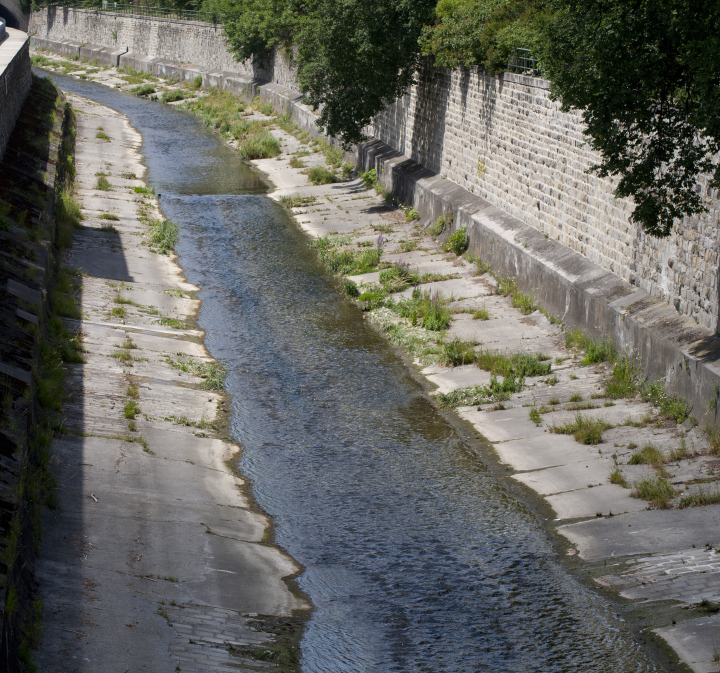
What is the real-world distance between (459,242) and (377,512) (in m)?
10.6

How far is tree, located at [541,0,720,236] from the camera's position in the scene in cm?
1002

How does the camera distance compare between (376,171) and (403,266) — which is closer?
(403,266)

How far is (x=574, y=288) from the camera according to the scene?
1510cm

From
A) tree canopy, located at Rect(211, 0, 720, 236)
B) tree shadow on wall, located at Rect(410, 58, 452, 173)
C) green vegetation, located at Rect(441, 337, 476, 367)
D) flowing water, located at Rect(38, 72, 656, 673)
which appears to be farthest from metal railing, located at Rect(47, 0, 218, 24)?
tree canopy, located at Rect(211, 0, 720, 236)

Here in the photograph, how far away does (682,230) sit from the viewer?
1277 cm

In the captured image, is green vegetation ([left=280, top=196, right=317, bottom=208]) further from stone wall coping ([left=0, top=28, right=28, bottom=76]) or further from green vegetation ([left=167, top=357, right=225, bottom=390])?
green vegetation ([left=167, top=357, right=225, bottom=390])

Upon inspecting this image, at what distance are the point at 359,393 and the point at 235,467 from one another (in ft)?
9.80

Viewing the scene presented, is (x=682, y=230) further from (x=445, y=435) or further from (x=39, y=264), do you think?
(x=39, y=264)

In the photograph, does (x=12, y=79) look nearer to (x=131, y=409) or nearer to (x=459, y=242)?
(x=459, y=242)

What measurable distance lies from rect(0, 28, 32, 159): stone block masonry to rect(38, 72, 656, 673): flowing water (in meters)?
6.51

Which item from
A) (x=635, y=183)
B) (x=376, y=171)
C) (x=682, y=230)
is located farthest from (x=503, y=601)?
(x=376, y=171)

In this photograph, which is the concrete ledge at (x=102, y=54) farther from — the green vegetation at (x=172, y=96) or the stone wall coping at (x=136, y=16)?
the green vegetation at (x=172, y=96)

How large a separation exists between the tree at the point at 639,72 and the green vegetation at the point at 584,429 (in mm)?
2612

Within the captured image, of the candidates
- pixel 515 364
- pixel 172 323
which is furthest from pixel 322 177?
pixel 515 364
